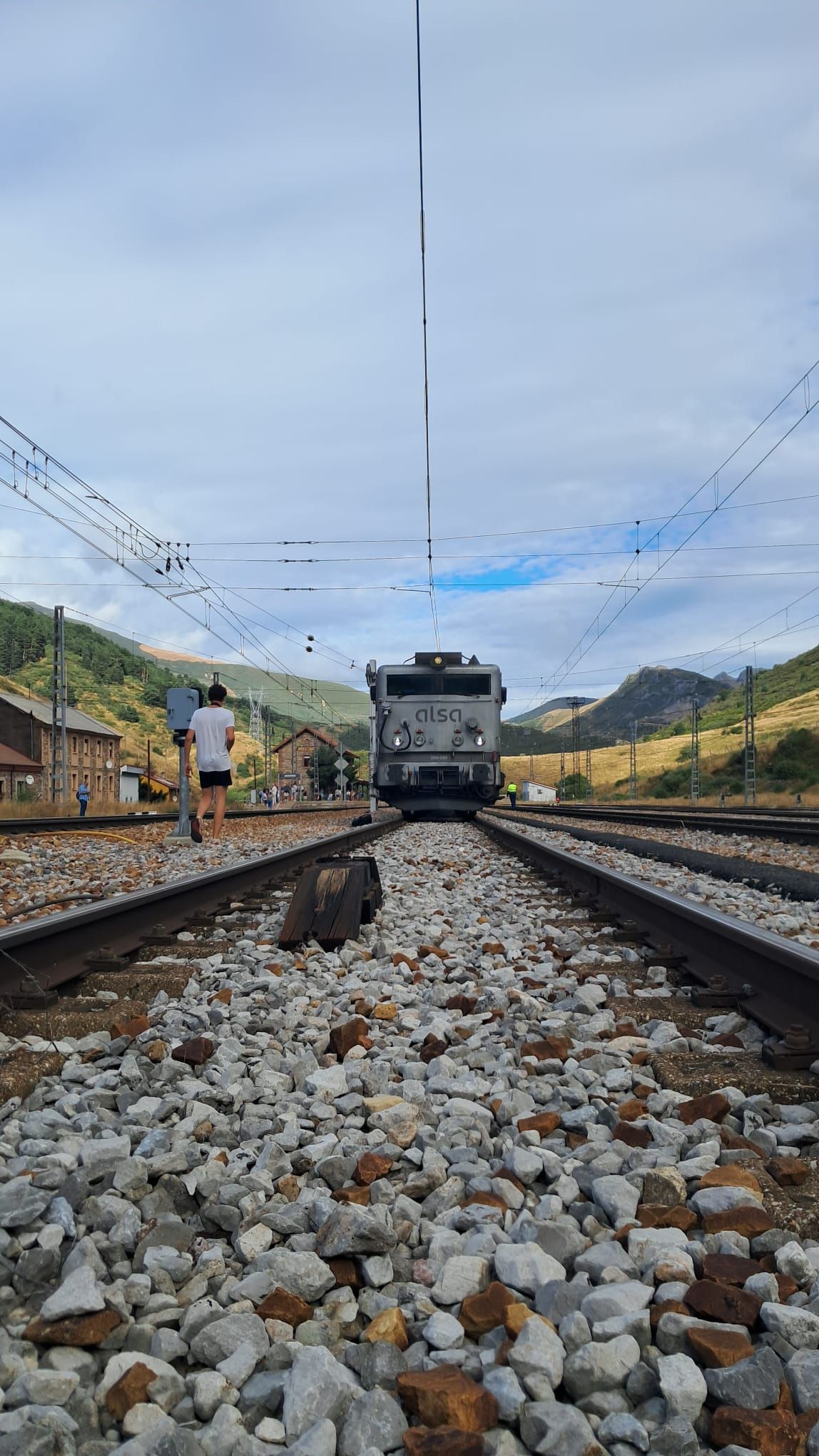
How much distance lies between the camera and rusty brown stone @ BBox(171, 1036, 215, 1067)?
3.12m

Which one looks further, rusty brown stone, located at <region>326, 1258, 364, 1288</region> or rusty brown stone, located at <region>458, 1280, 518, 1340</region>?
rusty brown stone, located at <region>326, 1258, 364, 1288</region>

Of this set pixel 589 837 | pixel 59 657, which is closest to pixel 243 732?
pixel 59 657

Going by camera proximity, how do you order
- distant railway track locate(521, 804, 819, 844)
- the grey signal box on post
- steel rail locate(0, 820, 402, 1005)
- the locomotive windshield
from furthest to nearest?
the locomotive windshield, distant railway track locate(521, 804, 819, 844), the grey signal box on post, steel rail locate(0, 820, 402, 1005)

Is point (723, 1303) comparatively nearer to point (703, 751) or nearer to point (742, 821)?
point (742, 821)

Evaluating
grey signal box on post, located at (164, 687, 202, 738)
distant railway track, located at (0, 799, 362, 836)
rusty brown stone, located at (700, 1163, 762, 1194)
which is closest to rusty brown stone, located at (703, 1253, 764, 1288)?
rusty brown stone, located at (700, 1163, 762, 1194)

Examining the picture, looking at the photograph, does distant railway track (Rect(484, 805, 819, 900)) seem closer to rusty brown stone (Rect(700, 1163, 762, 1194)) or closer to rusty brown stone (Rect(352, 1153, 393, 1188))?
rusty brown stone (Rect(700, 1163, 762, 1194))

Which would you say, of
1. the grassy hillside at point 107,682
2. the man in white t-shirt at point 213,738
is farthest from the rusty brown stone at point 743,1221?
the grassy hillside at point 107,682

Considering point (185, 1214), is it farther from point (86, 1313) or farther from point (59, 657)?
point (59, 657)

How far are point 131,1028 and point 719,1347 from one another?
2.40 meters

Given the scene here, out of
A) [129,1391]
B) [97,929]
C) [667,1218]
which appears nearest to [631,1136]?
[667,1218]

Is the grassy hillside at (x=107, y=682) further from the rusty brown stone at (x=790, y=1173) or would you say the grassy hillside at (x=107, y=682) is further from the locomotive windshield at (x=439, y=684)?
the rusty brown stone at (x=790, y=1173)

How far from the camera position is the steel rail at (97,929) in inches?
155

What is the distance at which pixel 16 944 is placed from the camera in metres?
4.01

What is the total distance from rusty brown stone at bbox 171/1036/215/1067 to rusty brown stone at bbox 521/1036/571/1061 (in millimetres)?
1004
